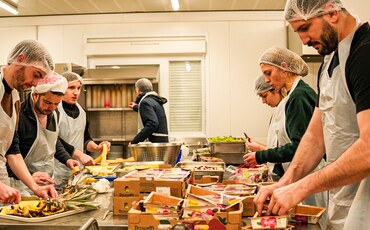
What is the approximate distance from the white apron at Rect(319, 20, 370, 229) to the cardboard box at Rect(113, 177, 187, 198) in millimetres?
681

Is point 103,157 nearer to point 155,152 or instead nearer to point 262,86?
point 155,152

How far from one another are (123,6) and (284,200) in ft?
17.3

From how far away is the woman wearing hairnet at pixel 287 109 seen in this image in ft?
8.39

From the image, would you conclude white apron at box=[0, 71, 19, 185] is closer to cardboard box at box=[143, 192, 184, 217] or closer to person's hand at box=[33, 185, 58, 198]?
person's hand at box=[33, 185, 58, 198]

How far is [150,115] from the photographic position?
5.11 m

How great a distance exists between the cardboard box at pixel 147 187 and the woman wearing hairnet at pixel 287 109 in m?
0.96

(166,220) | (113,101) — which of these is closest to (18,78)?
(166,220)

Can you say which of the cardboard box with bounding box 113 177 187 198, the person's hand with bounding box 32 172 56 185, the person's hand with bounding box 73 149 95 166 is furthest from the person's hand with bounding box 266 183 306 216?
the person's hand with bounding box 73 149 95 166

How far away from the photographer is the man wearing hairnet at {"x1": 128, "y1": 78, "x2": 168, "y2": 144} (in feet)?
16.7

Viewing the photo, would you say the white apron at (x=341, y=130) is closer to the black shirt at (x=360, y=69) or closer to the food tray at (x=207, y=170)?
the black shirt at (x=360, y=69)

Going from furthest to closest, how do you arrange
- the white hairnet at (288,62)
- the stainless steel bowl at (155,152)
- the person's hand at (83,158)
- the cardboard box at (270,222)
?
the person's hand at (83,158), the stainless steel bowl at (155,152), the white hairnet at (288,62), the cardboard box at (270,222)

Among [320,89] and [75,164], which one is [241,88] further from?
[320,89]

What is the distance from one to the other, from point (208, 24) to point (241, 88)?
3.86ft

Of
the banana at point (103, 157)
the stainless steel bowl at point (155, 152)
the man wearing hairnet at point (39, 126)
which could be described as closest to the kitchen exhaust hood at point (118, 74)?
the banana at point (103, 157)
